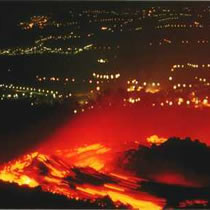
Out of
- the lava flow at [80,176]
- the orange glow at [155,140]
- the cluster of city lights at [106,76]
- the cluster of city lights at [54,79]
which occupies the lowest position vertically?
the lava flow at [80,176]

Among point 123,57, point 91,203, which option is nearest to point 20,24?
point 123,57

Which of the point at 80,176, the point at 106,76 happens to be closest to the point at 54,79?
the point at 106,76

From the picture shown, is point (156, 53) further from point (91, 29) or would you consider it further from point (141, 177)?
point (141, 177)

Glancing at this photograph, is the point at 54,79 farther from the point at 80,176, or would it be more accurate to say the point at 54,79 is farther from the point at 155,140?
the point at 155,140

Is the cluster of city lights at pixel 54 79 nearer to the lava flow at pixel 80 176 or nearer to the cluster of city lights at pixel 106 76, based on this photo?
the cluster of city lights at pixel 106 76

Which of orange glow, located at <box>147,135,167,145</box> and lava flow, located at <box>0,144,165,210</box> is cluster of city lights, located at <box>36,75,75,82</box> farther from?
orange glow, located at <box>147,135,167,145</box>

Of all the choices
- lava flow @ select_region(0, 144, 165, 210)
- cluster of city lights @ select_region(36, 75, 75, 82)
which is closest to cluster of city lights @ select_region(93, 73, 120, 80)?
cluster of city lights @ select_region(36, 75, 75, 82)

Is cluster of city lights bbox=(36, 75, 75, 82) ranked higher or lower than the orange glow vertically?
higher

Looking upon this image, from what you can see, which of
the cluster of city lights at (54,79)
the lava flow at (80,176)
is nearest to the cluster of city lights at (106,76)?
the cluster of city lights at (54,79)
